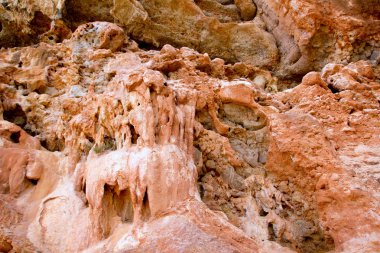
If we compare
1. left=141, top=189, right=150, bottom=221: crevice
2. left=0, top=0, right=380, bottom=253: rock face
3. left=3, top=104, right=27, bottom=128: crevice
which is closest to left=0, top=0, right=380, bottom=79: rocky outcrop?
left=0, top=0, right=380, bottom=253: rock face

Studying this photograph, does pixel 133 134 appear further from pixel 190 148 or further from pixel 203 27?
pixel 203 27

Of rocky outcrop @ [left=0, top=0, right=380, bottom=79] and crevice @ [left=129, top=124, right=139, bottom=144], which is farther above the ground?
rocky outcrop @ [left=0, top=0, right=380, bottom=79]

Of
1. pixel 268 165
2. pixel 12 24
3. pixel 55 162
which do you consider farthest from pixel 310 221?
pixel 12 24

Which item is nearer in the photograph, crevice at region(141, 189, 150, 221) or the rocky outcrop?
crevice at region(141, 189, 150, 221)

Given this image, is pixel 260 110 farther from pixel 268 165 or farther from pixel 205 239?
pixel 205 239

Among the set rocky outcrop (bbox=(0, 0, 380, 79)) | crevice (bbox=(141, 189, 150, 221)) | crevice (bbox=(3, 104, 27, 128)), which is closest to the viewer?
crevice (bbox=(141, 189, 150, 221))

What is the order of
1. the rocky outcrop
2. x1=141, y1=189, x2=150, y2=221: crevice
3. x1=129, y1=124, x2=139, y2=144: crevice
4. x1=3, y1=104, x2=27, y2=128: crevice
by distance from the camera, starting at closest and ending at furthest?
x1=141, y1=189, x2=150, y2=221: crevice
x1=129, y1=124, x2=139, y2=144: crevice
x1=3, y1=104, x2=27, y2=128: crevice
the rocky outcrop

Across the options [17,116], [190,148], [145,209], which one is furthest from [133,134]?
[17,116]

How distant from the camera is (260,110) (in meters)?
5.19

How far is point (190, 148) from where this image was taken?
441 cm

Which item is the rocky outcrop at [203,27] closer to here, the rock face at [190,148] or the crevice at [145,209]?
the rock face at [190,148]

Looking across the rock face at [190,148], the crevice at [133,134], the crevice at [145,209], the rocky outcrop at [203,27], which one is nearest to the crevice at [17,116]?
the rock face at [190,148]

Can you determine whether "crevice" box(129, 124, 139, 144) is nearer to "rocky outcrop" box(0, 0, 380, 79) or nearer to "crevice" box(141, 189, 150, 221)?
"crevice" box(141, 189, 150, 221)

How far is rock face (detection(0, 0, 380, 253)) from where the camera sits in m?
3.68
